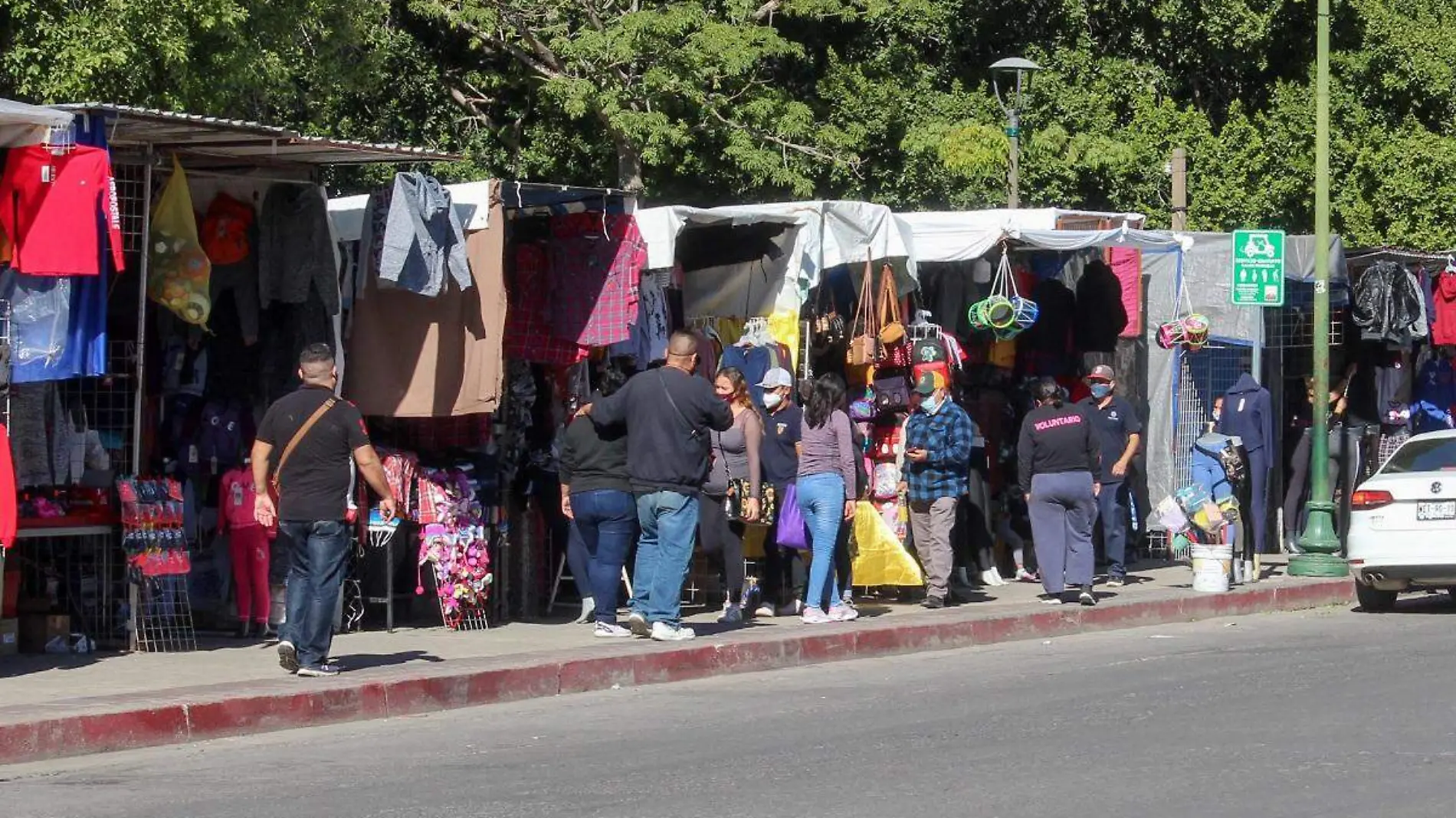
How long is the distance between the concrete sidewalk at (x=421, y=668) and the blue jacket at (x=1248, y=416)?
2.63 meters

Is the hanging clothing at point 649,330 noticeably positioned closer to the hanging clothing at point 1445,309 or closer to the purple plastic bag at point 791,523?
the purple plastic bag at point 791,523

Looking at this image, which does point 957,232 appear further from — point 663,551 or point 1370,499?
point 663,551

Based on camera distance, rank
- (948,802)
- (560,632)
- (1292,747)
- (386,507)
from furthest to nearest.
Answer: (560,632), (386,507), (1292,747), (948,802)

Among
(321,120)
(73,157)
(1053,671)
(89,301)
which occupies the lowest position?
(1053,671)

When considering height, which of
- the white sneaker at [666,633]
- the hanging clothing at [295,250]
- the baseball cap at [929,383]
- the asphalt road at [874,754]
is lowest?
the asphalt road at [874,754]

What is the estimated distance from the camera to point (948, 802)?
8305mm

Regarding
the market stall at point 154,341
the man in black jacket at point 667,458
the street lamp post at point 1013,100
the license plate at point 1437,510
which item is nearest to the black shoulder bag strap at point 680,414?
the man in black jacket at point 667,458

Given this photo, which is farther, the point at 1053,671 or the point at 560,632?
the point at 560,632

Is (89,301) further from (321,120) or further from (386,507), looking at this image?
(321,120)

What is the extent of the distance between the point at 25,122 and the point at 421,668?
3.83 metres

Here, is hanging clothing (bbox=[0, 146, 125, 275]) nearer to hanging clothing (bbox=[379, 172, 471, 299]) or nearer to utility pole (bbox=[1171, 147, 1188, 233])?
hanging clothing (bbox=[379, 172, 471, 299])

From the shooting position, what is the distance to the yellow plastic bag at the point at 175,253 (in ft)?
42.4

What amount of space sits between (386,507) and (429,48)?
25.2 meters

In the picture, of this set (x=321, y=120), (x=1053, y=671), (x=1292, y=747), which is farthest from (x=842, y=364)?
(x=321, y=120)
